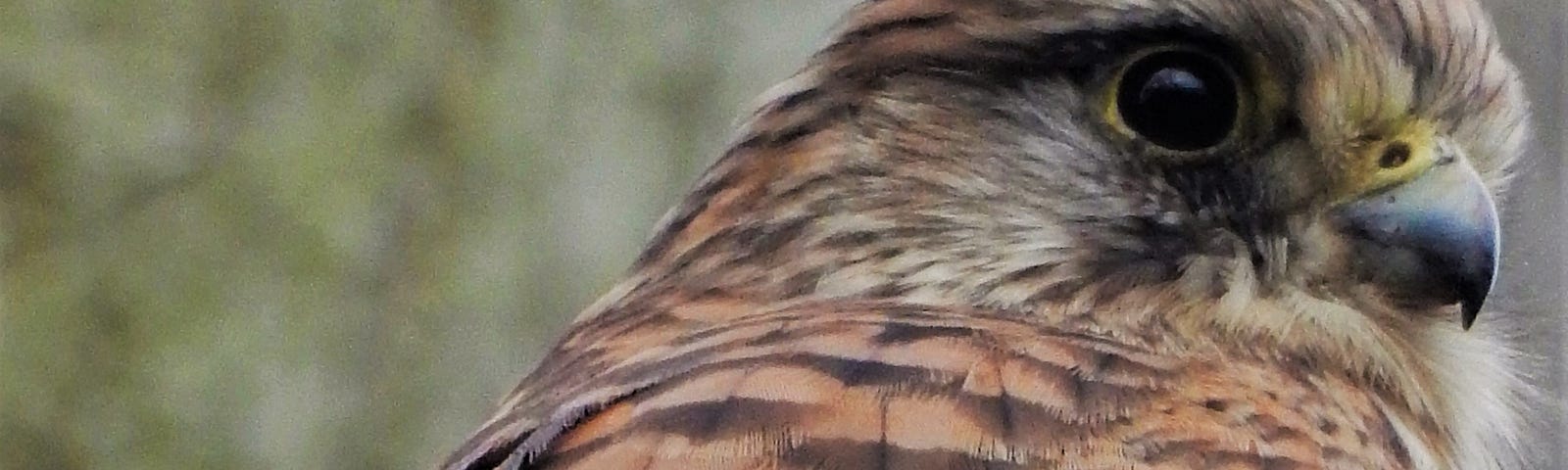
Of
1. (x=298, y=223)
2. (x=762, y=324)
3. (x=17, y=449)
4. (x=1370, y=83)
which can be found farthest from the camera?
(x=298, y=223)

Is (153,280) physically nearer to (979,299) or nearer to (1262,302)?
(979,299)

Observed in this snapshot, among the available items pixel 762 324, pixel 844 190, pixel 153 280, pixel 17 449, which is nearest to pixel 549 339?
pixel 153 280

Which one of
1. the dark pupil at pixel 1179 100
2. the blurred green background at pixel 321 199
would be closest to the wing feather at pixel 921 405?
the dark pupil at pixel 1179 100

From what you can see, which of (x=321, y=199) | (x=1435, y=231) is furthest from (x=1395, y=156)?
(x=321, y=199)

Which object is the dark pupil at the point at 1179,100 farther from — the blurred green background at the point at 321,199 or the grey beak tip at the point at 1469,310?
the blurred green background at the point at 321,199

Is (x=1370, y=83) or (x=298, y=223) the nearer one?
(x=1370, y=83)

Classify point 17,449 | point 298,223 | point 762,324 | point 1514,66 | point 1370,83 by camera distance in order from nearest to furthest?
point 762,324 → point 1370,83 → point 1514,66 → point 17,449 → point 298,223

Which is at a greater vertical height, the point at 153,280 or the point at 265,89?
the point at 265,89
